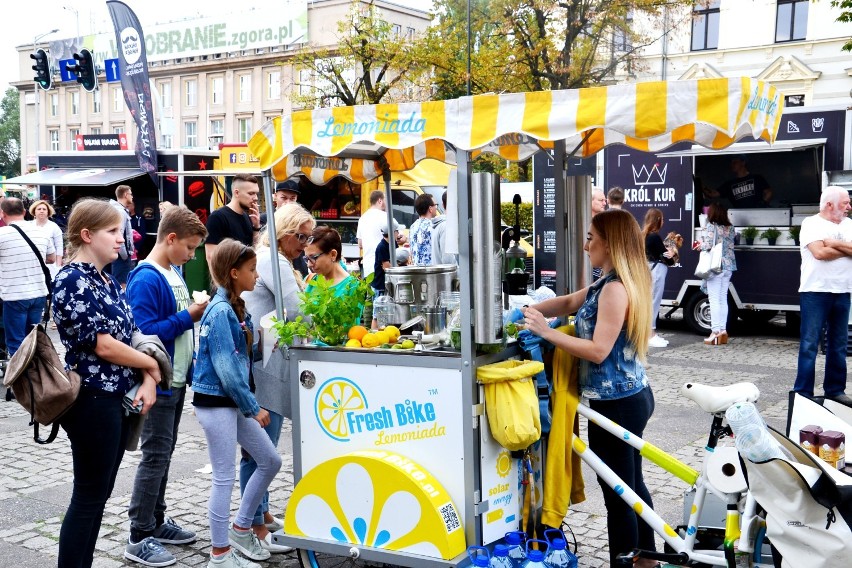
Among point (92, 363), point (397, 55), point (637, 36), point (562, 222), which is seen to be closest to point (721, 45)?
point (637, 36)

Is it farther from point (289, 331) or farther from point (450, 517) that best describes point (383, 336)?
point (450, 517)

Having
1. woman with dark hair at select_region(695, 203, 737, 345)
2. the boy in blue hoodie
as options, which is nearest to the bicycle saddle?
the boy in blue hoodie

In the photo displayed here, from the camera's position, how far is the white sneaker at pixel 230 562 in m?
4.41

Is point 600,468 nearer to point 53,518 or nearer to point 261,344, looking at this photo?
point 261,344

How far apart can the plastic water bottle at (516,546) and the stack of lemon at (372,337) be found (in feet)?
3.49

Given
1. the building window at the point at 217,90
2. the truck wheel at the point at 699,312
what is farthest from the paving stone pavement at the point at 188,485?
the building window at the point at 217,90

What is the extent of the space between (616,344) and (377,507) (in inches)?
53.1

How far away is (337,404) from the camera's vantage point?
168 inches

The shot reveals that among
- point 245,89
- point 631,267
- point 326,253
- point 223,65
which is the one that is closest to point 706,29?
point 326,253

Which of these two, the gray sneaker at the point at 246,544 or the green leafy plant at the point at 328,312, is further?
the gray sneaker at the point at 246,544

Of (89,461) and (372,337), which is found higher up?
(372,337)

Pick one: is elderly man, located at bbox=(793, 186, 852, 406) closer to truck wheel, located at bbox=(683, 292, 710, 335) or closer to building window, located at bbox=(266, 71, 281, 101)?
truck wheel, located at bbox=(683, 292, 710, 335)

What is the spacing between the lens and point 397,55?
30.7 meters

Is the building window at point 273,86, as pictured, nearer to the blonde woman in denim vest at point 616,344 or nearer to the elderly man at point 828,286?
the elderly man at point 828,286
